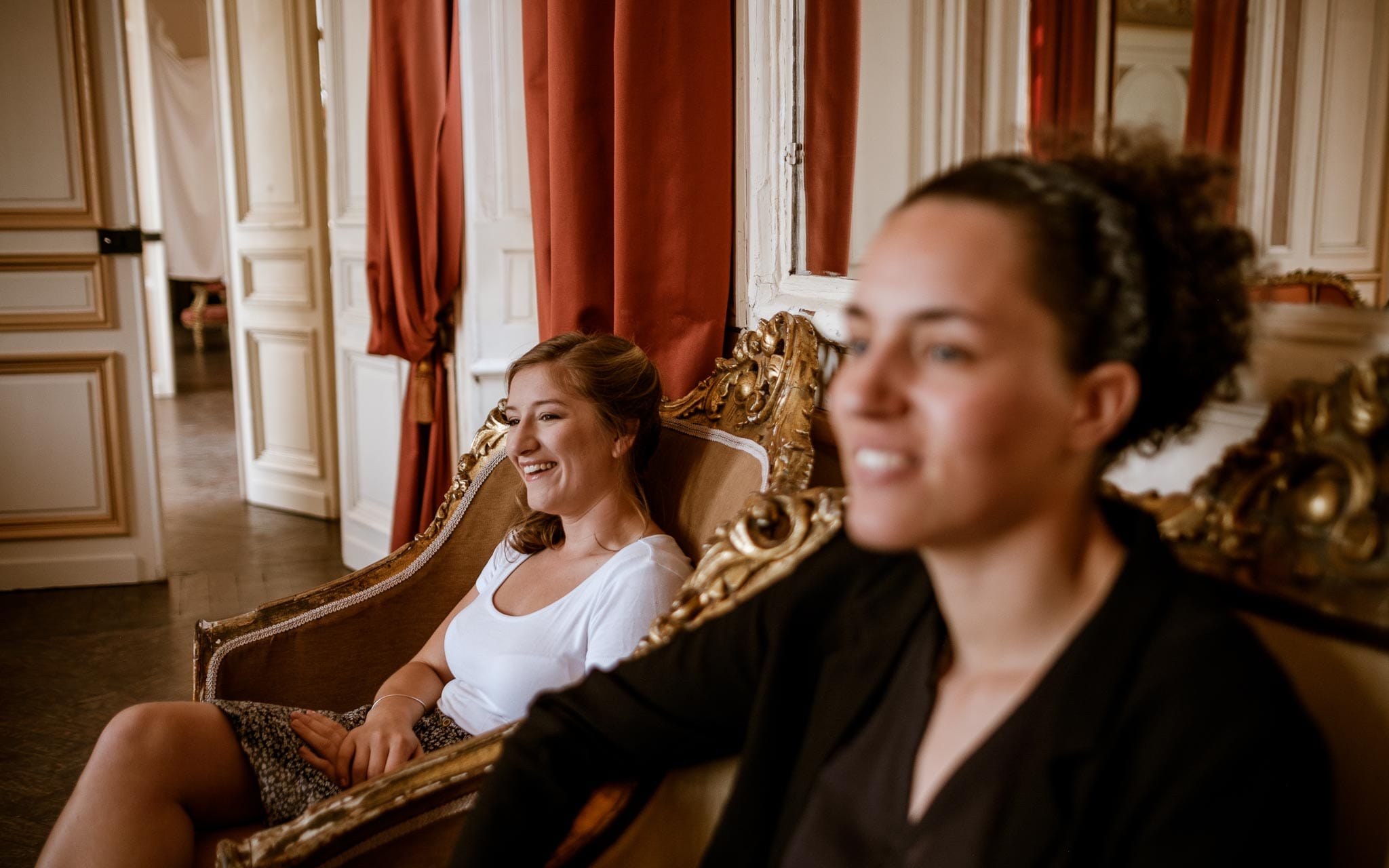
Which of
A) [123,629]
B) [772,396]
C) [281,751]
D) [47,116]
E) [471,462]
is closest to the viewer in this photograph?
[281,751]

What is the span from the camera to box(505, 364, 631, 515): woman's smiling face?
1764 millimetres

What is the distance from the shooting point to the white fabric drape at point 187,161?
27.8ft

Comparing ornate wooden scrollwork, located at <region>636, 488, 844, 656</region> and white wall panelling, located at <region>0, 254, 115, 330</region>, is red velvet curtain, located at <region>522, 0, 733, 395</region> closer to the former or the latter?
ornate wooden scrollwork, located at <region>636, 488, 844, 656</region>

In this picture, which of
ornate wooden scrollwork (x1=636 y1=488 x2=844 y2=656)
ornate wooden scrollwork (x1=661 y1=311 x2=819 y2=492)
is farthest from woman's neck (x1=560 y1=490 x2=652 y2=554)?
→ ornate wooden scrollwork (x1=636 y1=488 x2=844 y2=656)

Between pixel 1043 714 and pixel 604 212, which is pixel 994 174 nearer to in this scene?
pixel 1043 714

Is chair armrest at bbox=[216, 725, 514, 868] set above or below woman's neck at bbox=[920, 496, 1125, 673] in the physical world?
below

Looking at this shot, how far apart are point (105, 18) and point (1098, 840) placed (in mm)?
4064

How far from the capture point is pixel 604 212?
2.31 metres

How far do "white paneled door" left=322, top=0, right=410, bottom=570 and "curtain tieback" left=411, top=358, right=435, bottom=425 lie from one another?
257 millimetres

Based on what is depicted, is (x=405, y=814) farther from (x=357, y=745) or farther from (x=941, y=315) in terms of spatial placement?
(x=941, y=315)

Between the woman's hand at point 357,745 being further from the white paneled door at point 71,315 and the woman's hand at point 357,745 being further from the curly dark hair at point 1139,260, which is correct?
the white paneled door at point 71,315

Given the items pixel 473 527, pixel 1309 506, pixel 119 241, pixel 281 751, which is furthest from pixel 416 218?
pixel 1309 506

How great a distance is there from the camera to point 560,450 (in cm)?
176

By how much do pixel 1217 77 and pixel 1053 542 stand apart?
62cm
